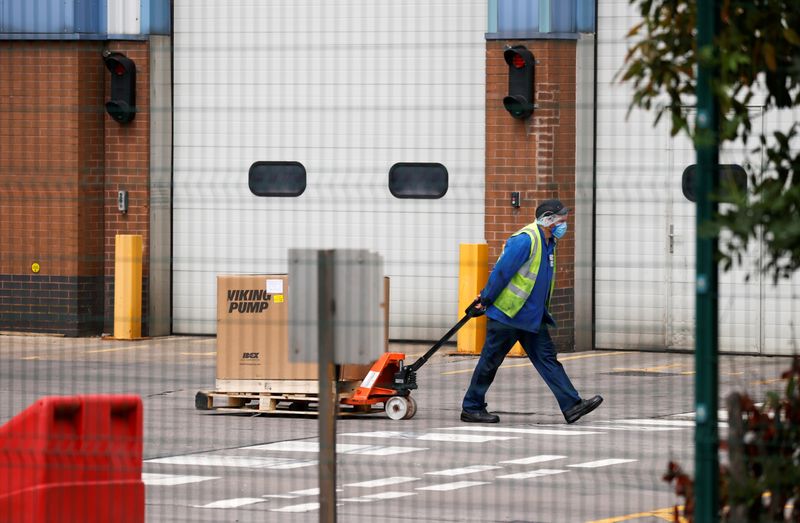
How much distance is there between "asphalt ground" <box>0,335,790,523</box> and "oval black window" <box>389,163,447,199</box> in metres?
2.57

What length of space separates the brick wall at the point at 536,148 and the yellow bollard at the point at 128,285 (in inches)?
168

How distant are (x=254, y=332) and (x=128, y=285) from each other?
655 centimetres

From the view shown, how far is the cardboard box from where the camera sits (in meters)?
14.1

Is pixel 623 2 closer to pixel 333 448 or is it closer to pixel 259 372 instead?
pixel 259 372

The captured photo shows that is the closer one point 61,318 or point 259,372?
point 259,372

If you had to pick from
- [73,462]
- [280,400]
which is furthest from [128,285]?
[73,462]

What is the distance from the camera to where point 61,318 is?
21.2 m

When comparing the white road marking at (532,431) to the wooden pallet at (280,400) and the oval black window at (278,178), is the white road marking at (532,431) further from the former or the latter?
the oval black window at (278,178)

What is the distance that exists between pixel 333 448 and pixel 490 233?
13.1 meters

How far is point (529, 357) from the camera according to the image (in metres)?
13.6

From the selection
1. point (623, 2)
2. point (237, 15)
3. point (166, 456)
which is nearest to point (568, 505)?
point (166, 456)

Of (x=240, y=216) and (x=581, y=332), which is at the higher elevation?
(x=240, y=216)

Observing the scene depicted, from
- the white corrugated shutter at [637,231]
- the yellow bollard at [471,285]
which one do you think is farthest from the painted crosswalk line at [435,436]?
the yellow bollard at [471,285]

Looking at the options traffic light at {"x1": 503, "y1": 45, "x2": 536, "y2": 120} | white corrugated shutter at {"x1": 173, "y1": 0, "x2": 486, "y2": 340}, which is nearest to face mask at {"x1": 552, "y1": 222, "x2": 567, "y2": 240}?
white corrugated shutter at {"x1": 173, "y1": 0, "x2": 486, "y2": 340}
